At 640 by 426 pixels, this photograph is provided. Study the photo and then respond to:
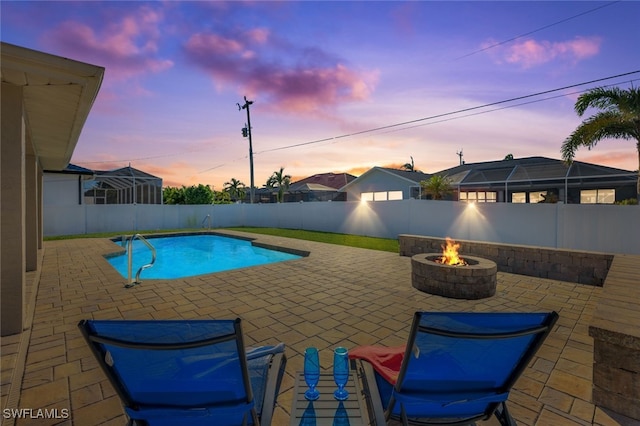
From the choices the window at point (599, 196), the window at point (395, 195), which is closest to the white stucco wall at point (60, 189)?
the window at point (395, 195)

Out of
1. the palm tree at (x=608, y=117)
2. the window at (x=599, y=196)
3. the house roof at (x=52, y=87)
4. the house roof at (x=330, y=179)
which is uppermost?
the house roof at (x=330, y=179)

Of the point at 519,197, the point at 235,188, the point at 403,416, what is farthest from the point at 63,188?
the point at 519,197

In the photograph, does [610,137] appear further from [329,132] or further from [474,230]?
[329,132]

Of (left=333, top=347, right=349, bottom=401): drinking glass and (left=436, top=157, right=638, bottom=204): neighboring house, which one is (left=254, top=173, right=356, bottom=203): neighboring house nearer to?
(left=436, top=157, right=638, bottom=204): neighboring house

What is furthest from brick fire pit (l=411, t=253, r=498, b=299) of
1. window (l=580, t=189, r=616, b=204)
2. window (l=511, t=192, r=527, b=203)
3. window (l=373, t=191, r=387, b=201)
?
window (l=511, t=192, r=527, b=203)

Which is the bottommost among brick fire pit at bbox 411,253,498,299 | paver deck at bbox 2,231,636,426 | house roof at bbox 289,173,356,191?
paver deck at bbox 2,231,636,426

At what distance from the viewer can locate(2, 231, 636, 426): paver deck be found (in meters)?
2.27

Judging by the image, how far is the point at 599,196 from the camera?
711 inches

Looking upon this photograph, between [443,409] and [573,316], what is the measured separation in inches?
151

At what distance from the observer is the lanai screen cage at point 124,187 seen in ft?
61.2

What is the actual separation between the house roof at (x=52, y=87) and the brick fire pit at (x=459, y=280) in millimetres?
5429

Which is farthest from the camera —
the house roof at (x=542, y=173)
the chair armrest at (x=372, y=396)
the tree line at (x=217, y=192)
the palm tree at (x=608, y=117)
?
the tree line at (x=217, y=192)

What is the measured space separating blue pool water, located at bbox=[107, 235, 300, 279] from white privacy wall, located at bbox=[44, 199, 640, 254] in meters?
3.79

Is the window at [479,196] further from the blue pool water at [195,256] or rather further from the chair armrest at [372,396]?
the chair armrest at [372,396]
